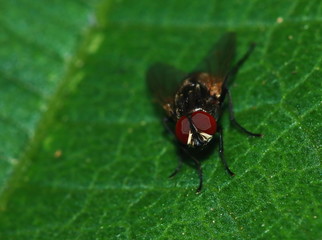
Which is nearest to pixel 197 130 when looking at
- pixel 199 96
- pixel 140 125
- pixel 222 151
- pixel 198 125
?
pixel 198 125

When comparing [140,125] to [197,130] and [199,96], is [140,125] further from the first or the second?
[197,130]

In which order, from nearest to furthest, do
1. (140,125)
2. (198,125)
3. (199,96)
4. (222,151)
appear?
(198,125) < (222,151) < (199,96) < (140,125)

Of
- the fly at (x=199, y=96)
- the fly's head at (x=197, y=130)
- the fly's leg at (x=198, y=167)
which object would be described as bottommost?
the fly's leg at (x=198, y=167)

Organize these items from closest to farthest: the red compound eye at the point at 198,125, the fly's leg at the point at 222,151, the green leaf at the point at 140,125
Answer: the green leaf at the point at 140,125 < the fly's leg at the point at 222,151 < the red compound eye at the point at 198,125

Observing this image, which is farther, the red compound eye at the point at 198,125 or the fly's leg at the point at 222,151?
the red compound eye at the point at 198,125

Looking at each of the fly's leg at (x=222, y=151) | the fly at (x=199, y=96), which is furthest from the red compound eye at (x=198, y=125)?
the fly's leg at (x=222, y=151)

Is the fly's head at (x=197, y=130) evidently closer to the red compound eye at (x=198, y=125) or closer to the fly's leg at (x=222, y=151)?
the red compound eye at (x=198, y=125)

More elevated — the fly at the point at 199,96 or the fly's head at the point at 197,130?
the fly at the point at 199,96
